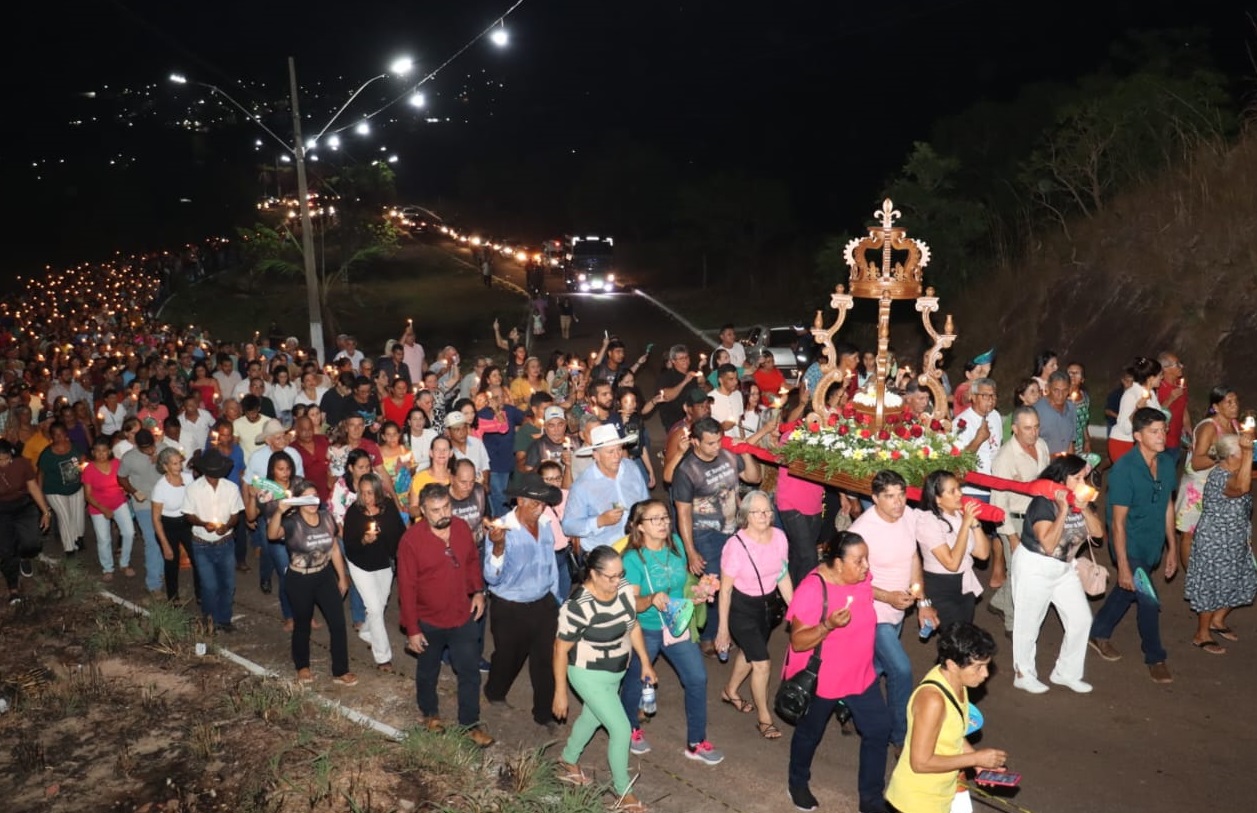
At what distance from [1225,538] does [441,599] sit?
19.5 feet

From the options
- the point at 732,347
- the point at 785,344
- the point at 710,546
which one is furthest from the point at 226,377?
the point at 785,344

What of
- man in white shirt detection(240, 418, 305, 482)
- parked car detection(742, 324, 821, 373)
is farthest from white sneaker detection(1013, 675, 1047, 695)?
parked car detection(742, 324, 821, 373)

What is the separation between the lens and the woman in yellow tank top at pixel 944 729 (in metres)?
5.19

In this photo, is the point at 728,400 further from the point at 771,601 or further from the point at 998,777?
the point at 998,777

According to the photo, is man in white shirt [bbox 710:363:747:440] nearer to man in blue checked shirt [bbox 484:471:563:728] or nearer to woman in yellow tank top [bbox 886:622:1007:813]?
man in blue checked shirt [bbox 484:471:563:728]

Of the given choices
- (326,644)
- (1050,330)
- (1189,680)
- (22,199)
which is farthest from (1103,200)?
(22,199)

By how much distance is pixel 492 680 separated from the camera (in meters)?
8.12

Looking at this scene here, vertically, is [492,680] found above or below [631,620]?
below

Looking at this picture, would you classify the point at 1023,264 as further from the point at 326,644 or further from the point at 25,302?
the point at 25,302

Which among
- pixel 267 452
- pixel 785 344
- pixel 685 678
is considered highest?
pixel 785 344

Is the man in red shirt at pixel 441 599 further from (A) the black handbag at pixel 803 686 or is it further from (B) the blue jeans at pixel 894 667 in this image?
(B) the blue jeans at pixel 894 667

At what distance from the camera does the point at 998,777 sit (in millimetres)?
5223

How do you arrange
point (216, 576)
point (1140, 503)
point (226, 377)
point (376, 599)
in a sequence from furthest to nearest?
point (226, 377), point (216, 576), point (376, 599), point (1140, 503)

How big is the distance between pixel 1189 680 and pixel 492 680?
5179 mm
